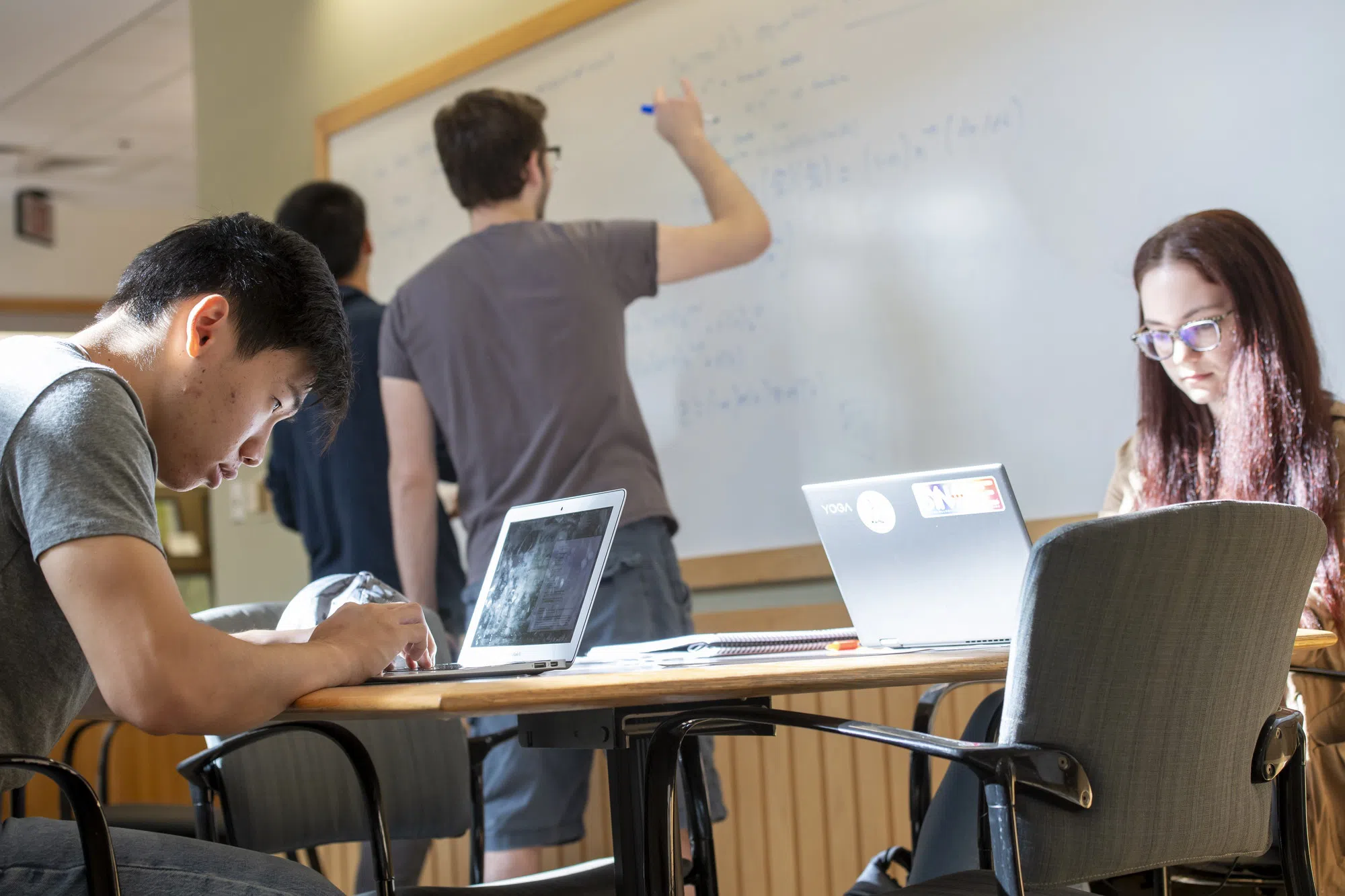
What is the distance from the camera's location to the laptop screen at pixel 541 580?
161 cm

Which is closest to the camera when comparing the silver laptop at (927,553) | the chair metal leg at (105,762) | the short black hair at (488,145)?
the silver laptop at (927,553)

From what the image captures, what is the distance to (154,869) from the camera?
120 cm

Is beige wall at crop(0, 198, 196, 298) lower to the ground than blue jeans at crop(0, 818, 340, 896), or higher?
higher

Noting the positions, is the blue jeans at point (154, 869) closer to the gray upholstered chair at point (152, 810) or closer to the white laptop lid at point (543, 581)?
the white laptop lid at point (543, 581)

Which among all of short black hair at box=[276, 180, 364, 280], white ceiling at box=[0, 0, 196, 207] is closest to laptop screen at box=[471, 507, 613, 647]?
short black hair at box=[276, 180, 364, 280]

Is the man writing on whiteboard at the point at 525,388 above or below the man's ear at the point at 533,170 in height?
below

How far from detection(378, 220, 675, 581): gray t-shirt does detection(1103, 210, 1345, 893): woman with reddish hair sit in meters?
0.86

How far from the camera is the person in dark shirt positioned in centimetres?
282

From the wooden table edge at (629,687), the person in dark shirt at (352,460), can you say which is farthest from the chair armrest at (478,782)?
the wooden table edge at (629,687)

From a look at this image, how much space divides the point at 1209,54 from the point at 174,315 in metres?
1.82

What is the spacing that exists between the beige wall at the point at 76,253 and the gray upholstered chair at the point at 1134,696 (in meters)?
6.96

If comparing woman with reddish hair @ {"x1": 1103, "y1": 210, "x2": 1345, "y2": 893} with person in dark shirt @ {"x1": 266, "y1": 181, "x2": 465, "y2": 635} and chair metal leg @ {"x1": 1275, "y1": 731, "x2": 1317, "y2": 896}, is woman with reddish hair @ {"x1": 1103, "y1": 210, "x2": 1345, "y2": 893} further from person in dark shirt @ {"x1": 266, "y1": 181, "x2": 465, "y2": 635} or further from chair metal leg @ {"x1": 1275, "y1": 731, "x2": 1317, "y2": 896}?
person in dark shirt @ {"x1": 266, "y1": 181, "x2": 465, "y2": 635}

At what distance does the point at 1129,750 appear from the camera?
1.22m

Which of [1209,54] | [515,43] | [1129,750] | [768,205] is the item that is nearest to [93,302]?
[515,43]
